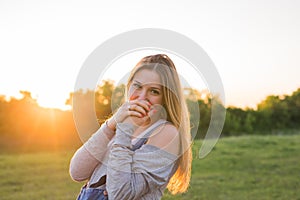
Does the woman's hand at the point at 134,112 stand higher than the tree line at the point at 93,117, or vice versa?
the tree line at the point at 93,117

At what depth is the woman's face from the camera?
1.33 m

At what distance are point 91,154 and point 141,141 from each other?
148 millimetres

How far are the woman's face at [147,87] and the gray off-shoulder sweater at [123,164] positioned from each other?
87mm

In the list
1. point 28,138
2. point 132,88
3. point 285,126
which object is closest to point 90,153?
point 132,88

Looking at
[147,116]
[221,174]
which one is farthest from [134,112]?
[221,174]

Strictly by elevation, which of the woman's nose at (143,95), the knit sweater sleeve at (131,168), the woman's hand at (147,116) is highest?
the woman's nose at (143,95)

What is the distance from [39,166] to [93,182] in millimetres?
7816

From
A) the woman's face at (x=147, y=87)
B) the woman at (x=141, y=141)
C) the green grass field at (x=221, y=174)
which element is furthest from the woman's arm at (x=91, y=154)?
the green grass field at (x=221, y=174)

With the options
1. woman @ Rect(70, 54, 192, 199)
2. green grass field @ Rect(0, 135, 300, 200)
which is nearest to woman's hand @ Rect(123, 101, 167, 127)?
woman @ Rect(70, 54, 192, 199)

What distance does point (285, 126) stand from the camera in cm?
1673

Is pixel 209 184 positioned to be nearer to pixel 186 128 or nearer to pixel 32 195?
pixel 32 195

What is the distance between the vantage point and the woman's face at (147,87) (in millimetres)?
1327

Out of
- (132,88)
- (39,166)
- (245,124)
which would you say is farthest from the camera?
(245,124)

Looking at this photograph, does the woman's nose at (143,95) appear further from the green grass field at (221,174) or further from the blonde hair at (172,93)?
the green grass field at (221,174)
